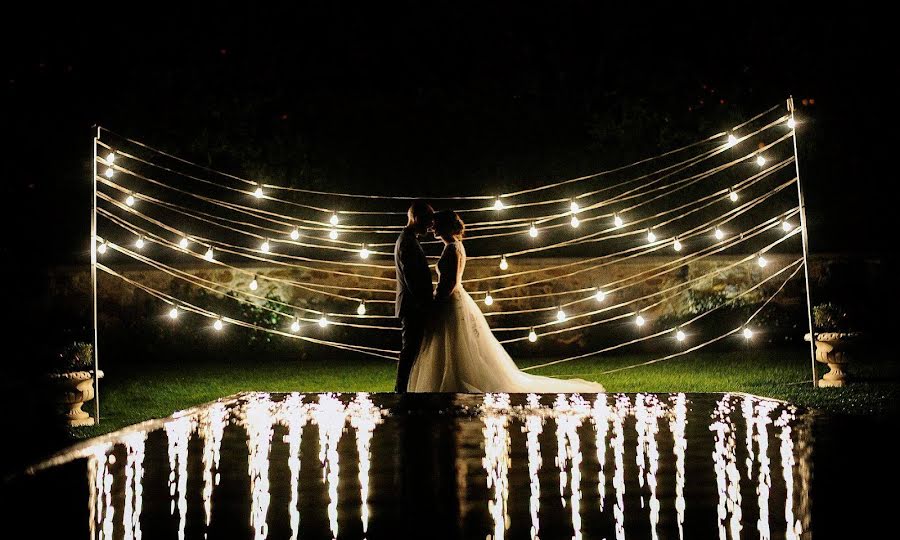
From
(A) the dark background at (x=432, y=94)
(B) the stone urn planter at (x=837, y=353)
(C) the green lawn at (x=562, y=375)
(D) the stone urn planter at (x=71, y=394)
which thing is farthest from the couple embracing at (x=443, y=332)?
(A) the dark background at (x=432, y=94)

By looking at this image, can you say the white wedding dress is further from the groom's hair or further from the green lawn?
the green lawn

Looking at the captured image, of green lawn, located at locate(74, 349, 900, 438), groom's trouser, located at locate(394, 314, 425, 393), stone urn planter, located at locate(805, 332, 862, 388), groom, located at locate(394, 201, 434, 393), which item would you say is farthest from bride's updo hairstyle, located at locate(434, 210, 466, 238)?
stone urn planter, located at locate(805, 332, 862, 388)

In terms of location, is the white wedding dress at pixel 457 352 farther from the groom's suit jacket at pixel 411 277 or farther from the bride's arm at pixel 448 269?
the groom's suit jacket at pixel 411 277

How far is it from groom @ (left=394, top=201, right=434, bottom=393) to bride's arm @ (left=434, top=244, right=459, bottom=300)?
0.37 ft

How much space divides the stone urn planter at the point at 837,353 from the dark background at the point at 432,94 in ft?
14.4

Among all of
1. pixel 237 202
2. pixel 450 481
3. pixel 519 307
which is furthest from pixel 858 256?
pixel 450 481

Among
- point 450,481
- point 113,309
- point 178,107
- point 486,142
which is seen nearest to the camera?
point 450,481

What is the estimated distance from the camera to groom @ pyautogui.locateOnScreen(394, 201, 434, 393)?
20.8 feet

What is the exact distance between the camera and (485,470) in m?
3.28

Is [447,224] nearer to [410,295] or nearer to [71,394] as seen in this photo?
[410,295]

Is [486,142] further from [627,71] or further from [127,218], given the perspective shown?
[127,218]

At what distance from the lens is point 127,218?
11.2m

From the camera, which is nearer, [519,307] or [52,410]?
[52,410]

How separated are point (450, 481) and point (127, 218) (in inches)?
349
